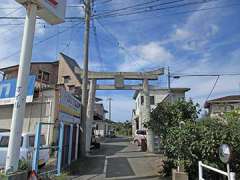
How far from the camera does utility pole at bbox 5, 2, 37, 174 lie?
6502 millimetres

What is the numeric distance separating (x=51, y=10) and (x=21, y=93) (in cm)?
273

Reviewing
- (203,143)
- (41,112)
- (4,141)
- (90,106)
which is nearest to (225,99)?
(90,106)

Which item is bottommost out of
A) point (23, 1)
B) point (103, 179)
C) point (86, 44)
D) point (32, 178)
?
point (103, 179)

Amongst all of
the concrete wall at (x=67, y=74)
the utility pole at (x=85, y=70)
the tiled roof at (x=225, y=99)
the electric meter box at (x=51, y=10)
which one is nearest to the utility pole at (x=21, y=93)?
the electric meter box at (x=51, y=10)

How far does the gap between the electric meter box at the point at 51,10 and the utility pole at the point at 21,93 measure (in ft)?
0.65

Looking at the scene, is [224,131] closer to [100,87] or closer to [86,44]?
[86,44]

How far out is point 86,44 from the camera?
15.7 metres

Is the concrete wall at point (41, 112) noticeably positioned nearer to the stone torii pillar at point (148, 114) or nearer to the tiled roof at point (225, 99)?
the stone torii pillar at point (148, 114)

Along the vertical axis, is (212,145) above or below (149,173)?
above

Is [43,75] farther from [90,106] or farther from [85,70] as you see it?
[85,70]

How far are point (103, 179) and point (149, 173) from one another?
86.4 inches

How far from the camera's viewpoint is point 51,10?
7.59m

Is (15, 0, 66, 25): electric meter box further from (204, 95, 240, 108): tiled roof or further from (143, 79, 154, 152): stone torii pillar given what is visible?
(204, 95, 240, 108): tiled roof

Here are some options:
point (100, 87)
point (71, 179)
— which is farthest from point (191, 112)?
point (100, 87)
